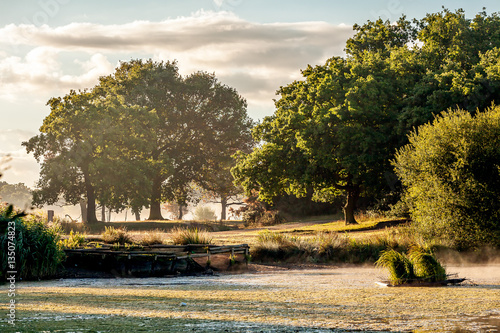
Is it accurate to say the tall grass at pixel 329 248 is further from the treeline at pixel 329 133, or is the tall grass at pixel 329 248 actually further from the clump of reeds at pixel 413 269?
the clump of reeds at pixel 413 269

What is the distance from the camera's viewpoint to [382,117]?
41.4 meters

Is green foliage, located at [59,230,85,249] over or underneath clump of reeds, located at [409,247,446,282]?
over

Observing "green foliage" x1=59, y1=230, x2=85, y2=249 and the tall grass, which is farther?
the tall grass

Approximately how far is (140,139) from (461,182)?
38744mm

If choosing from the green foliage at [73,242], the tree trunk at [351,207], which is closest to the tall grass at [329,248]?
the green foliage at [73,242]

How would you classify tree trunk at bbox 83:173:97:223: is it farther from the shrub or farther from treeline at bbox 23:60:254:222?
the shrub

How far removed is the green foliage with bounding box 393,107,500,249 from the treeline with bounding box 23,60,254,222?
33981 millimetres

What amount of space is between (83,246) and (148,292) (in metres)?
11.7

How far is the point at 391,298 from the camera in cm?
1423

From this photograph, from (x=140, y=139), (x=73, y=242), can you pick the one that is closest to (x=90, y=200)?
(x=140, y=139)

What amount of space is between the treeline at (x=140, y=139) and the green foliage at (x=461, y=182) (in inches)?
1338

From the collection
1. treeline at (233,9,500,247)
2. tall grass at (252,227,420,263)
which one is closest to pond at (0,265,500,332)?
tall grass at (252,227,420,263)

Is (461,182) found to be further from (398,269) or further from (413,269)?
(398,269)

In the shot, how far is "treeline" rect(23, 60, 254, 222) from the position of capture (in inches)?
2330
